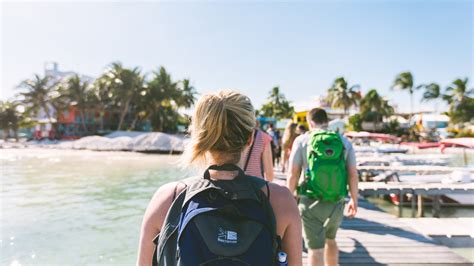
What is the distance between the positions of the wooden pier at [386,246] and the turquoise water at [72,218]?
3134 mm

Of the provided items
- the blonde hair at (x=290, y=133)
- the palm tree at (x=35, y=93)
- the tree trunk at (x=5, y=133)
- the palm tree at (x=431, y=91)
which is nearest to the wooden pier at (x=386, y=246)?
the blonde hair at (x=290, y=133)

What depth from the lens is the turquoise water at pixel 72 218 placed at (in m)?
6.23

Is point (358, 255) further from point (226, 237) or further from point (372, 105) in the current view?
point (372, 105)

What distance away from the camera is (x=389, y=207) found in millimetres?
12281

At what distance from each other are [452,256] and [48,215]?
375 inches

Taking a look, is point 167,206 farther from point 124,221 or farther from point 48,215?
point 48,215

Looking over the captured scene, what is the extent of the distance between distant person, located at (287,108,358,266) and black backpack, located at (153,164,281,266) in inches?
75.8

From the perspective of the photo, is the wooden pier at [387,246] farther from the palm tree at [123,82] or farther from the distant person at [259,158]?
the palm tree at [123,82]

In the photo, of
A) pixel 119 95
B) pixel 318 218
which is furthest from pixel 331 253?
pixel 119 95

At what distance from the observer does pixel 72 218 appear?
895 cm

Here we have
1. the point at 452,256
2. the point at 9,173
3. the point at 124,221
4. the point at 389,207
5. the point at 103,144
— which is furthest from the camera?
the point at 103,144

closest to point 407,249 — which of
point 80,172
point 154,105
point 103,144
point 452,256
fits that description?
point 452,256

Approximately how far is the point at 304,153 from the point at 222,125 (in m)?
2.14

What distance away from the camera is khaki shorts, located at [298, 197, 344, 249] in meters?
3.17
